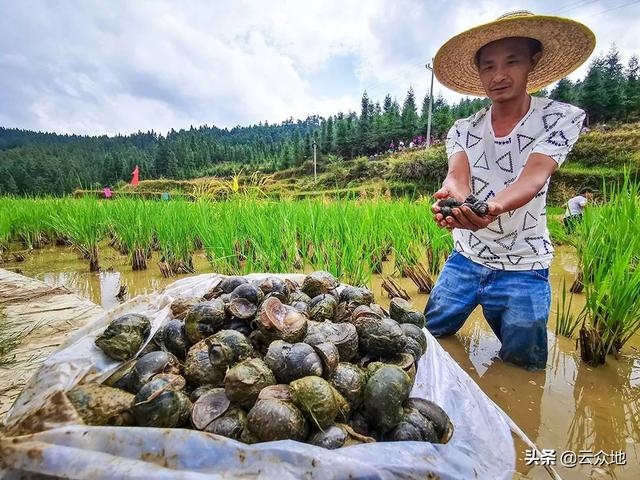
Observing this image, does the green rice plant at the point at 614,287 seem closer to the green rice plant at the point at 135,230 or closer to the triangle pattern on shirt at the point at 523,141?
the triangle pattern on shirt at the point at 523,141

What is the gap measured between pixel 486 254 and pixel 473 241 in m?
0.11

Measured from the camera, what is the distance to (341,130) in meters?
39.8

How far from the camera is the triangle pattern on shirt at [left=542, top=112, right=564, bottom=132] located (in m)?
1.66

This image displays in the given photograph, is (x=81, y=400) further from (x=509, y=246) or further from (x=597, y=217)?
(x=597, y=217)

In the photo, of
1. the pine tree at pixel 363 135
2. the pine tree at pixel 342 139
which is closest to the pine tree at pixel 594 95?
the pine tree at pixel 363 135

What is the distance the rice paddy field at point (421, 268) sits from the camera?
4.38ft

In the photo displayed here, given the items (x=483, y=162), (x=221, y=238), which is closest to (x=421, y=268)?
(x=483, y=162)

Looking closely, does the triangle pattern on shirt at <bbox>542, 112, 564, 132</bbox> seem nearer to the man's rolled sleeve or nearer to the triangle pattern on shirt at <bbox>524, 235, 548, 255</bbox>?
the man's rolled sleeve

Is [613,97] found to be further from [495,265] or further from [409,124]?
[495,265]

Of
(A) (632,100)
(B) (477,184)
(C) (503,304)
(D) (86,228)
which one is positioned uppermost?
(A) (632,100)

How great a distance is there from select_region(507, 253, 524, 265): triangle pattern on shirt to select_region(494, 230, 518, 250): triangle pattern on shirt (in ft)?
0.14

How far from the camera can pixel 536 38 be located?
1721 mm

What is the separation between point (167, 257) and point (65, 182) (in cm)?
3890

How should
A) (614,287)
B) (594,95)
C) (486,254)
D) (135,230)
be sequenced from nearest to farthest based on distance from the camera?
(614,287) < (486,254) < (135,230) < (594,95)
